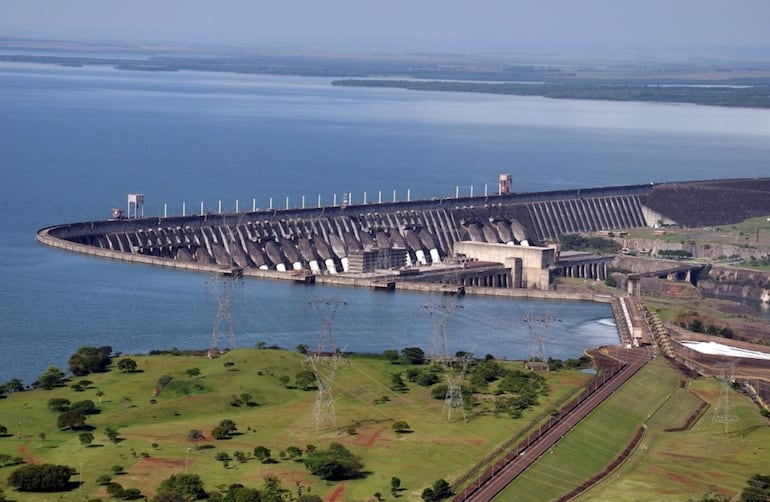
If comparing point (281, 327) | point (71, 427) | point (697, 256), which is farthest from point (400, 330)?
point (697, 256)

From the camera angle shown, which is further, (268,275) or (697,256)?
(697,256)

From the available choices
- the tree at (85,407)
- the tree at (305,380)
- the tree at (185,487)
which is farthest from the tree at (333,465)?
the tree at (305,380)

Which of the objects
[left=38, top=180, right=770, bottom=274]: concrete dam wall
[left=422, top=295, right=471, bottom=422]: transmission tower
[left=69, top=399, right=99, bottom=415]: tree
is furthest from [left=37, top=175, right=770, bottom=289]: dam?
[left=69, top=399, right=99, bottom=415]: tree

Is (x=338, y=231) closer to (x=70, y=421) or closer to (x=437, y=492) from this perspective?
(x=70, y=421)

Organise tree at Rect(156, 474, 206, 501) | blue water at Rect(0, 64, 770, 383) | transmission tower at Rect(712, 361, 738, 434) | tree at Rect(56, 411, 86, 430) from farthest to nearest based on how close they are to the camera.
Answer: blue water at Rect(0, 64, 770, 383)
transmission tower at Rect(712, 361, 738, 434)
tree at Rect(56, 411, 86, 430)
tree at Rect(156, 474, 206, 501)

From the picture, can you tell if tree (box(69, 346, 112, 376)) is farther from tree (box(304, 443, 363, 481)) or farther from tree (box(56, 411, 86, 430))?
tree (box(304, 443, 363, 481))

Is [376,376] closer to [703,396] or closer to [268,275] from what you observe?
[703,396]

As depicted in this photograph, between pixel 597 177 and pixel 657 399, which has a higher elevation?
pixel 597 177
